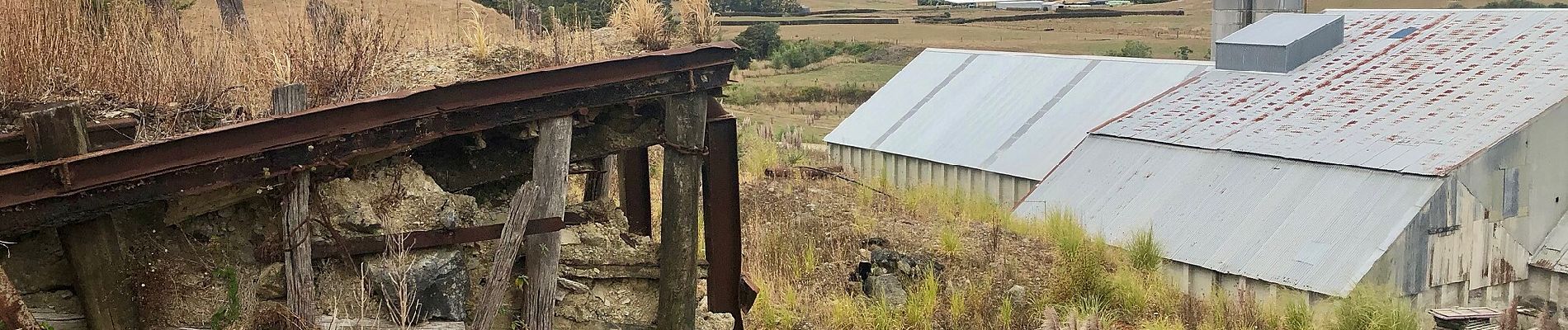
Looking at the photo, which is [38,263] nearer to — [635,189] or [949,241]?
[635,189]

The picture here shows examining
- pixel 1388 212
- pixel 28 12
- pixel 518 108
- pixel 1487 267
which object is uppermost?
pixel 28 12

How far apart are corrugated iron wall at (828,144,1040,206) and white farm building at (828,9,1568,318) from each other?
48mm

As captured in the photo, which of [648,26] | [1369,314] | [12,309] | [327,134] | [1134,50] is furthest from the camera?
[1134,50]

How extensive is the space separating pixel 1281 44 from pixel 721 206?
43.1 ft

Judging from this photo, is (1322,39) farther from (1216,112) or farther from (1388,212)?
(1388,212)

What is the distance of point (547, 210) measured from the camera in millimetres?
5930

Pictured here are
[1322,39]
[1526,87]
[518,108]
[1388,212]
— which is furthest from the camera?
[1322,39]

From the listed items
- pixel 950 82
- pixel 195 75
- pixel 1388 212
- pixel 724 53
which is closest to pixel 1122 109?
pixel 950 82

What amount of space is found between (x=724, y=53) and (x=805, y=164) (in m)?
13.6

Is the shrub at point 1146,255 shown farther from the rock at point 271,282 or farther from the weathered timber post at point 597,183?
the rock at point 271,282

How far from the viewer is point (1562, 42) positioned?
15141mm

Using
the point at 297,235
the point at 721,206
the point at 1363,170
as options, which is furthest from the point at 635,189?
the point at 1363,170

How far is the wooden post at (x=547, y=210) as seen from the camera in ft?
19.4

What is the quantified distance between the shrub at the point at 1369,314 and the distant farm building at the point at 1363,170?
1.53 ft
